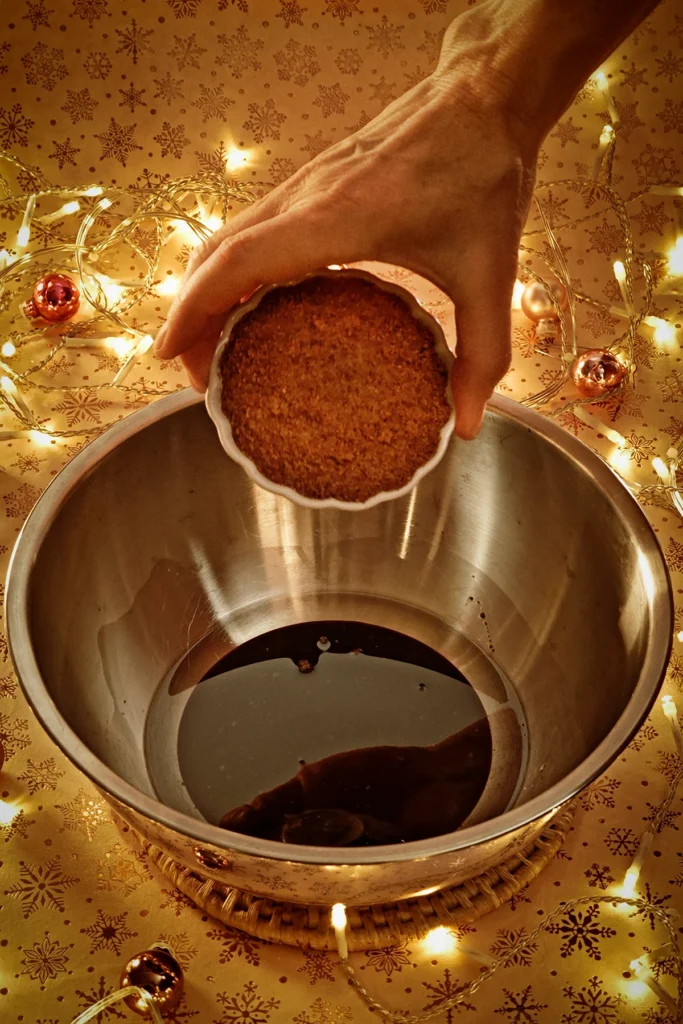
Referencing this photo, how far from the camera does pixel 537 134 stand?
67 cm

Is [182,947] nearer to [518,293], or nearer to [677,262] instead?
[518,293]

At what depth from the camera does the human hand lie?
626 mm

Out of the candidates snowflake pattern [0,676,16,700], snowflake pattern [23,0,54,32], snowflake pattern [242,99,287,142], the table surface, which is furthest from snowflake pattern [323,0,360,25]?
snowflake pattern [0,676,16,700]

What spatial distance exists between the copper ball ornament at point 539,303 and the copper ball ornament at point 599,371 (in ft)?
0.27

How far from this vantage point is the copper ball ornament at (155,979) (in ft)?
2.03

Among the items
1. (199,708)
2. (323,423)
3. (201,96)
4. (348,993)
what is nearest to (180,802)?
(199,708)

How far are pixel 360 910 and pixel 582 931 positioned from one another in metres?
0.16

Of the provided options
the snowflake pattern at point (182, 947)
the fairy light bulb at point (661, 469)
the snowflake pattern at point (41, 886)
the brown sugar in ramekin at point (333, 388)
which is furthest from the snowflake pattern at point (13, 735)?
the fairy light bulb at point (661, 469)

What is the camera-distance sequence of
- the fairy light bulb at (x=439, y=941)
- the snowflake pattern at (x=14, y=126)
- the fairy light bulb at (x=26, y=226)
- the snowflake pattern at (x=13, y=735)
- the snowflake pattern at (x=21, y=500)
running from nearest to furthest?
the fairy light bulb at (x=439, y=941) < the snowflake pattern at (x=13, y=735) < the snowflake pattern at (x=21, y=500) < the fairy light bulb at (x=26, y=226) < the snowflake pattern at (x=14, y=126)

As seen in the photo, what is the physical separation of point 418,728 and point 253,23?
910mm

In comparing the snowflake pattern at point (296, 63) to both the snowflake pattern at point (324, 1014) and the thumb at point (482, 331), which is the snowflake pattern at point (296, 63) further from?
the snowflake pattern at point (324, 1014)

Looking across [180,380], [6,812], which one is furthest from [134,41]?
[6,812]

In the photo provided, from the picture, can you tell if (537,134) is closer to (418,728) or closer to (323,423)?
(323,423)

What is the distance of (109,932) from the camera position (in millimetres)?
676
